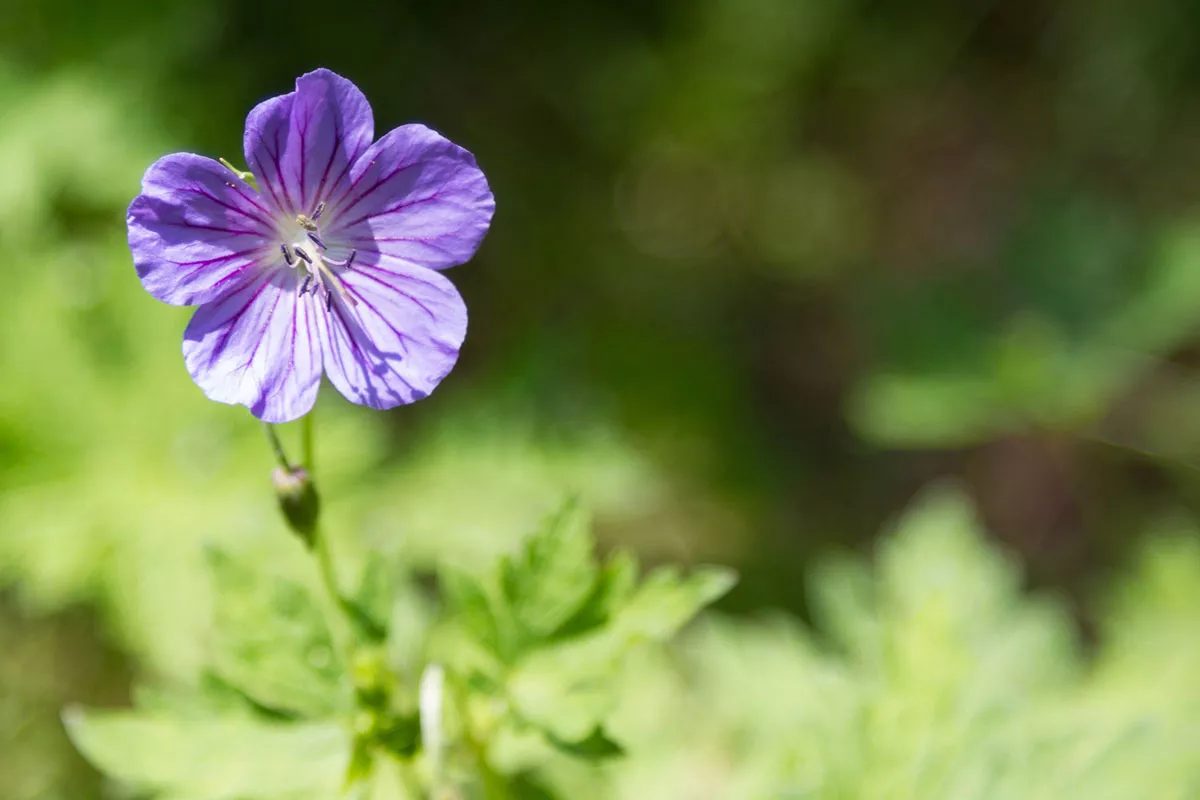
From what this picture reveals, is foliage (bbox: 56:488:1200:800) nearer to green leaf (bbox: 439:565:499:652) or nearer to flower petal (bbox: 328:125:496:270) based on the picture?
green leaf (bbox: 439:565:499:652)

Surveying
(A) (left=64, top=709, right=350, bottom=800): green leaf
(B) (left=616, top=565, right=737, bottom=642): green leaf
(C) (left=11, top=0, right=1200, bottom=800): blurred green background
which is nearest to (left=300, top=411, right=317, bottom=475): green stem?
(A) (left=64, top=709, right=350, bottom=800): green leaf

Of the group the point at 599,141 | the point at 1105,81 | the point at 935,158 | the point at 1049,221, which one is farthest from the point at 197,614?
the point at 1105,81

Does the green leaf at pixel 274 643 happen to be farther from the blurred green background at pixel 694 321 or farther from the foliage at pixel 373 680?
the blurred green background at pixel 694 321

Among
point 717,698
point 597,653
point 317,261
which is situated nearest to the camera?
point 317,261

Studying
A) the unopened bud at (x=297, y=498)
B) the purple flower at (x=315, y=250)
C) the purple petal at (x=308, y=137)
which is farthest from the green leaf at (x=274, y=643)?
the purple petal at (x=308, y=137)

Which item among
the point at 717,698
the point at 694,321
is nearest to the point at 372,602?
the point at 717,698

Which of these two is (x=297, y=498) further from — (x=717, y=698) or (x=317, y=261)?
(x=717, y=698)
